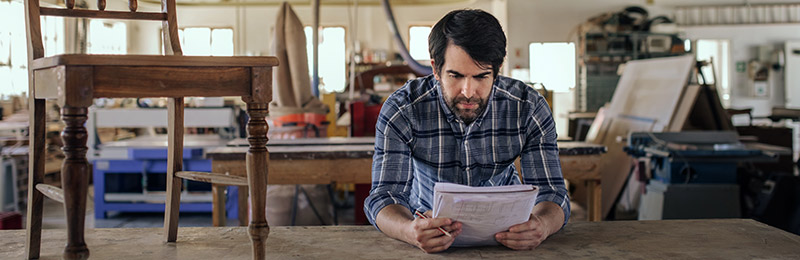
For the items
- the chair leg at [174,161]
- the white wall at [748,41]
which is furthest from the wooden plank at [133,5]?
the white wall at [748,41]

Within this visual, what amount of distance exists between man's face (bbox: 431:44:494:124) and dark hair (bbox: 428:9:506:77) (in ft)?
0.05

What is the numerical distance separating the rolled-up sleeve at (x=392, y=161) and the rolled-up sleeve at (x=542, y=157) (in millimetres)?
354

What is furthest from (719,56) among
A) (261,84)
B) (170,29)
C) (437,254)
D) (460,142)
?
(261,84)

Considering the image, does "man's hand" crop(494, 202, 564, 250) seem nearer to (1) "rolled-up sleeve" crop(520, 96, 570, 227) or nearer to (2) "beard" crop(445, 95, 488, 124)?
(1) "rolled-up sleeve" crop(520, 96, 570, 227)

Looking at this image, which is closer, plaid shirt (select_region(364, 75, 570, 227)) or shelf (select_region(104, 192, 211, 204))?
plaid shirt (select_region(364, 75, 570, 227))

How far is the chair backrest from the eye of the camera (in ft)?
5.51

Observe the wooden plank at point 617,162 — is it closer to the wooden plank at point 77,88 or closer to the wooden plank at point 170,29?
the wooden plank at point 170,29

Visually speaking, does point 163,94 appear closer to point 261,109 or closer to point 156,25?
point 261,109

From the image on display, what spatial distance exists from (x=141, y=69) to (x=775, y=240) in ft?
5.83

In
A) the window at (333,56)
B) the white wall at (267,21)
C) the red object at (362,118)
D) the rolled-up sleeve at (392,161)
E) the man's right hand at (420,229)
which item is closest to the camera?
the man's right hand at (420,229)

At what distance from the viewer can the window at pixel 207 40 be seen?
45.5ft

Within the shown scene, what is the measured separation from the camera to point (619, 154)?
4.52 m

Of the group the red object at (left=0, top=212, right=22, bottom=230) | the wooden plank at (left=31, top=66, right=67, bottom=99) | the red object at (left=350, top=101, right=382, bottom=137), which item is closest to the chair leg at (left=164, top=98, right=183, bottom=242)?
the wooden plank at (left=31, top=66, right=67, bottom=99)

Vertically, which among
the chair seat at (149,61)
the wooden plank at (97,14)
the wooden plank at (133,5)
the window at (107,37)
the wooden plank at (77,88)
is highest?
the window at (107,37)
